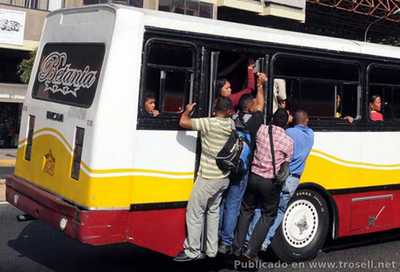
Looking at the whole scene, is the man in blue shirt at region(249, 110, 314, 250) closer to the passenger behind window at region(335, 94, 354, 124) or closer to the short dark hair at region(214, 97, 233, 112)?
the passenger behind window at region(335, 94, 354, 124)

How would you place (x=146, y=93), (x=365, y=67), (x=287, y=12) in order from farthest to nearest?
(x=287, y=12) < (x=365, y=67) < (x=146, y=93)

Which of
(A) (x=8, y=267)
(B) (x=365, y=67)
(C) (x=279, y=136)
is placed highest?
(B) (x=365, y=67)

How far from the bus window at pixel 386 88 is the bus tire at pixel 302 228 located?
1582mm

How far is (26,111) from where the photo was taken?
704 cm

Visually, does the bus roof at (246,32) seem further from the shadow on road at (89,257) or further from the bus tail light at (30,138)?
the shadow on road at (89,257)

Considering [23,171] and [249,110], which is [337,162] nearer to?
[249,110]

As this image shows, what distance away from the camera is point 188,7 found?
97.8 ft

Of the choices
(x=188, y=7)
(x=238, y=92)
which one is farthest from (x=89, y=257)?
(x=188, y=7)

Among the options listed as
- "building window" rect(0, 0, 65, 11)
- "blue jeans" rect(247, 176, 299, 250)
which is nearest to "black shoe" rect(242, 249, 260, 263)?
"blue jeans" rect(247, 176, 299, 250)

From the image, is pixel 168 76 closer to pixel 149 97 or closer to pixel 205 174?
pixel 149 97

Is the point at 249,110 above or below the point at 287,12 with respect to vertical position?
below

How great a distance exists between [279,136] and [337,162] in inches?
50.9

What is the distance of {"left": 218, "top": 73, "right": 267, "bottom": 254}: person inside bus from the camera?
246 inches

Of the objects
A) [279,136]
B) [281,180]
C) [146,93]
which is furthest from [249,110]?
[146,93]
